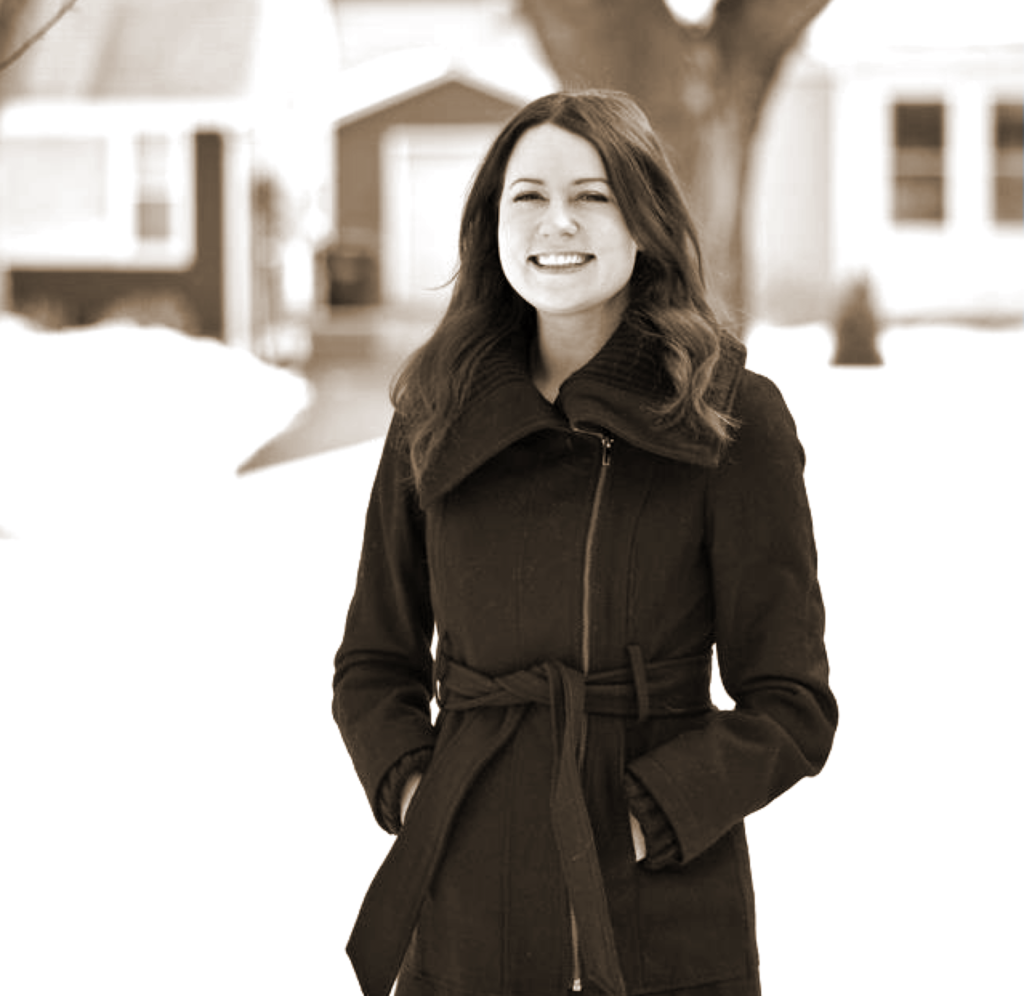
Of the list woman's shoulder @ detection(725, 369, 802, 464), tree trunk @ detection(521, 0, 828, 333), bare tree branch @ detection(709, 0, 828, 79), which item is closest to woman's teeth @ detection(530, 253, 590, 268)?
woman's shoulder @ detection(725, 369, 802, 464)

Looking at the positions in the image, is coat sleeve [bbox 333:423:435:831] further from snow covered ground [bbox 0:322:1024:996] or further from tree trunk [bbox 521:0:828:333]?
tree trunk [bbox 521:0:828:333]

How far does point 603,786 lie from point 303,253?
20.9 metres

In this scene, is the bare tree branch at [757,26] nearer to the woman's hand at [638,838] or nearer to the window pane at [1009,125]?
the woman's hand at [638,838]

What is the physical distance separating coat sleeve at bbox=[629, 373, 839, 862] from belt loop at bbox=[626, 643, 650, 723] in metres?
0.05

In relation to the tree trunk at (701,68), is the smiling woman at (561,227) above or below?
below

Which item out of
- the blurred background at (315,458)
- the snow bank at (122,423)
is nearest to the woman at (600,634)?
the blurred background at (315,458)

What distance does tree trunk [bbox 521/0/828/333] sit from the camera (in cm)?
718

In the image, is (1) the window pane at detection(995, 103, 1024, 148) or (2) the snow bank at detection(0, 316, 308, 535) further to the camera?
(1) the window pane at detection(995, 103, 1024, 148)

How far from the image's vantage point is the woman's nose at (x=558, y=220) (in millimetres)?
1892

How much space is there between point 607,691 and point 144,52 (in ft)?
53.1

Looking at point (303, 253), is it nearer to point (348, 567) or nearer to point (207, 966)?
point (348, 567)

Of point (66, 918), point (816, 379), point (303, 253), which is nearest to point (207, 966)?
point (66, 918)

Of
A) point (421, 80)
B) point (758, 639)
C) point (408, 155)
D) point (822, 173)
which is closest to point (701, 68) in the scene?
point (758, 639)

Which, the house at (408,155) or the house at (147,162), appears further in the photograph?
the house at (408,155)
